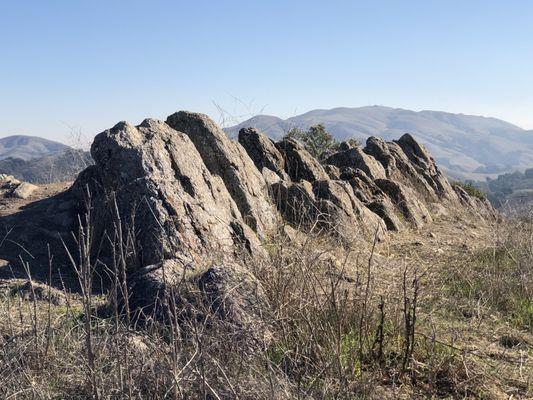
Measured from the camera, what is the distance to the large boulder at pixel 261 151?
1121cm

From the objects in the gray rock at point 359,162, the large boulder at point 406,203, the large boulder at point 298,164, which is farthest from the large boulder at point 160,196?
the gray rock at point 359,162

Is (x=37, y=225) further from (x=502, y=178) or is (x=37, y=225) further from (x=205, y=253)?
(x=502, y=178)

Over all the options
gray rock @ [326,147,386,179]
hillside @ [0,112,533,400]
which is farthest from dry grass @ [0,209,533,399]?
gray rock @ [326,147,386,179]

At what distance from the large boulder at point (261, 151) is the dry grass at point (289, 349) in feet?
17.0

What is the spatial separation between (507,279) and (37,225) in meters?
6.10

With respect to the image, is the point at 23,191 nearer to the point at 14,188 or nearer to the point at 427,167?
the point at 14,188

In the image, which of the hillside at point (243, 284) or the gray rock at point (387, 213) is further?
the gray rock at point (387, 213)

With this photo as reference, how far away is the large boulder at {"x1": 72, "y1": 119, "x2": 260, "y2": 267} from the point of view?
6809 mm

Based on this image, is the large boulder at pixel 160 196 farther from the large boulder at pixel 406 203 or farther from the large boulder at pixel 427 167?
the large boulder at pixel 427 167

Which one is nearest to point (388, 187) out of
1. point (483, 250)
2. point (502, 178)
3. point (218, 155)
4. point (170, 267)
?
point (483, 250)

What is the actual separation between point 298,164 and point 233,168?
259cm

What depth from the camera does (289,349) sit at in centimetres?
434

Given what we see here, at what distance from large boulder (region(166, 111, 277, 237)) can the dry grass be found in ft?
9.40

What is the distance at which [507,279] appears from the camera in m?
6.96
